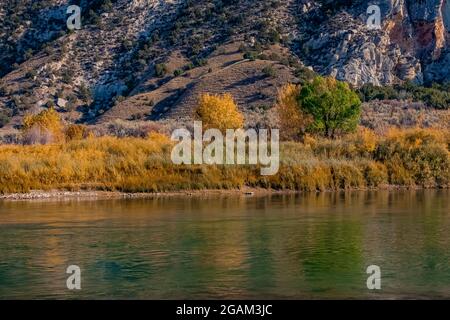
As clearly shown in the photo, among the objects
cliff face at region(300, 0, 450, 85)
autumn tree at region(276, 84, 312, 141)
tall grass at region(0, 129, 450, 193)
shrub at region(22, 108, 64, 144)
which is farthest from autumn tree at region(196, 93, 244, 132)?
cliff face at region(300, 0, 450, 85)

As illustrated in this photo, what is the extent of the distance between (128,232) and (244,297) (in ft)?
27.4

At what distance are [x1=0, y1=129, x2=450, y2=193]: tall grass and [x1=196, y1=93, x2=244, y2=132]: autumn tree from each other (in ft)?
56.2

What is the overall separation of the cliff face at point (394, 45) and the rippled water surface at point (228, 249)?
60949 millimetres

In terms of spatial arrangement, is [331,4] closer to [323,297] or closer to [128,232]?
[128,232]

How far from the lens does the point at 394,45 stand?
9100 cm

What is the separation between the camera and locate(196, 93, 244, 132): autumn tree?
56625mm

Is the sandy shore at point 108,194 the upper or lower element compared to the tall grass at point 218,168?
lower

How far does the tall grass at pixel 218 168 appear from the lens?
35.0 metres

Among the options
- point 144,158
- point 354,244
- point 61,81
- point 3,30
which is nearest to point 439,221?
point 354,244

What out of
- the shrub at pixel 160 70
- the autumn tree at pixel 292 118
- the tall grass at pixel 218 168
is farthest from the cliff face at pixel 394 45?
the tall grass at pixel 218 168

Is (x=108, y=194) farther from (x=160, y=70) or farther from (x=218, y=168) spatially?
(x=160, y=70)

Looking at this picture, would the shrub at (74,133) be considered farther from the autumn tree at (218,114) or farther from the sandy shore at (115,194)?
the sandy shore at (115,194)

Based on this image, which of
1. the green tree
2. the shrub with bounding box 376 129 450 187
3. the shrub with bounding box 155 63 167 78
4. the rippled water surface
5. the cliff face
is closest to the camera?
the rippled water surface

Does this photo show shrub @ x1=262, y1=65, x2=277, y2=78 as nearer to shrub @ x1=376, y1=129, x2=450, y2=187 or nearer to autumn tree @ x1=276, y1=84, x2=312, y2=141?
autumn tree @ x1=276, y1=84, x2=312, y2=141
